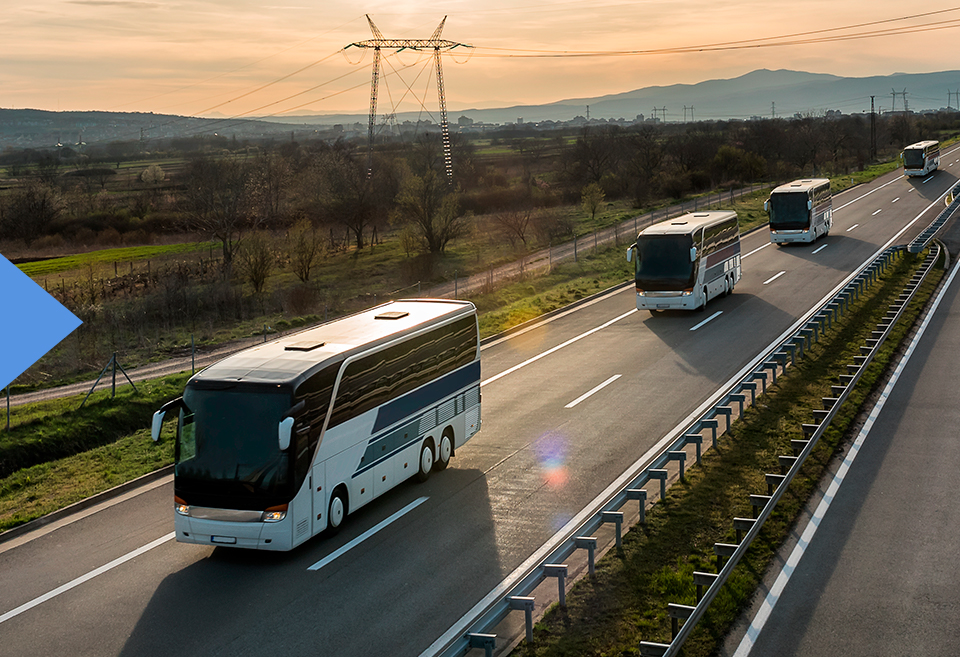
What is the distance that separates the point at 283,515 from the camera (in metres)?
12.3

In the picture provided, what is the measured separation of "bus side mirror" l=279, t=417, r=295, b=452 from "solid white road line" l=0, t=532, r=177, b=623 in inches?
133

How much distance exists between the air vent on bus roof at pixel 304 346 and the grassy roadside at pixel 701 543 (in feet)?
18.6

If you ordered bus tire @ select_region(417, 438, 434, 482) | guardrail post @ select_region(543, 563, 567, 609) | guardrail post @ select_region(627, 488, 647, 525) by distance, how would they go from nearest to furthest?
guardrail post @ select_region(543, 563, 567, 609) → guardrail post @ select_region(627, 488, 647, 525) → bus tire @ select_region(417, 438, 434, 482)

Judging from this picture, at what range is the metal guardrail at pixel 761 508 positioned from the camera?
946 centimetres

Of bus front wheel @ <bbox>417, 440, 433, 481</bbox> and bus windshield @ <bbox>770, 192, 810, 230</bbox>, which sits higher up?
bus windshield @ <bbox>770, 192, 810, 230</bbox>

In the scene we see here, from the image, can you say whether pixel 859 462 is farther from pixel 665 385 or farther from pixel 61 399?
pixel 61 399

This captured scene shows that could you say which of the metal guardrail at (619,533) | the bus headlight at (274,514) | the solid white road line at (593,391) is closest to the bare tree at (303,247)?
the solid white road line at (593,391)

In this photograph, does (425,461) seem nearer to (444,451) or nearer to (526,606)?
(444,451)

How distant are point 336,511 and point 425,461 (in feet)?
9.59

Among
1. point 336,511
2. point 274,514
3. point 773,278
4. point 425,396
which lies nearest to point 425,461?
point 425,396

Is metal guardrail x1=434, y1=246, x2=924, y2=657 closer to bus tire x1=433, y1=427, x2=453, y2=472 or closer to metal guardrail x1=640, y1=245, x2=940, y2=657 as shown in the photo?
metal guardrail x1=640, y1=245, x2=940, y2=657

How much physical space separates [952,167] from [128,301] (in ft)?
263

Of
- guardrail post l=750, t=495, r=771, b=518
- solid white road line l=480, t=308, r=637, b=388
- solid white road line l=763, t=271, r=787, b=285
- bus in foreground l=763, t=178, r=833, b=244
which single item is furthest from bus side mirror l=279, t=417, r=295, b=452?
bus in foreground l=763, t=178, r=833, b=244

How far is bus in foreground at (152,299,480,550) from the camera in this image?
12336 mm
